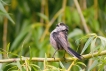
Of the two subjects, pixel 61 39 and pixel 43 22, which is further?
pixel 43 22

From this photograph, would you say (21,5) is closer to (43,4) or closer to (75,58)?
(43,4)

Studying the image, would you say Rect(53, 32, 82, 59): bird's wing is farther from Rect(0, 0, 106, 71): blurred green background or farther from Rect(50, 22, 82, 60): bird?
Rect(0, 0, 106, 71): blurred green background

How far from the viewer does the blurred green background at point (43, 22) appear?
3.88m

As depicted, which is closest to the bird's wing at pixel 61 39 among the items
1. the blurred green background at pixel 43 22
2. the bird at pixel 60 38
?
the bird at pixel 60 38

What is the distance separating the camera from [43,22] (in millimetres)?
4430

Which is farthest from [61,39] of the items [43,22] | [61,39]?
[43,22]

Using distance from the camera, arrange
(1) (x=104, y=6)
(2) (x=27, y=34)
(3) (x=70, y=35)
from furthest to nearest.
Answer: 1. (1) (x=104, y=6)
2. (2) (x=27, y=34)
3. (3) (x=70, y=35)

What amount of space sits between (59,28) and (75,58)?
52cm

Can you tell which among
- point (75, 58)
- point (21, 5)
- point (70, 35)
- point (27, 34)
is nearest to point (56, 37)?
point (75, 58)

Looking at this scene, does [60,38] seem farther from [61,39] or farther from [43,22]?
[43,22]

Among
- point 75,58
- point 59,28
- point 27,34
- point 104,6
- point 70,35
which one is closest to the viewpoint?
point 75,58

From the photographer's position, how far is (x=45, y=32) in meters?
3.94

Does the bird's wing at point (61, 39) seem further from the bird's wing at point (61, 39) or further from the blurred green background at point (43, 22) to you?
the blurred green background at point (43, 22)

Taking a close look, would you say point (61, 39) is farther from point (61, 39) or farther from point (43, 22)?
point (43, 22)
